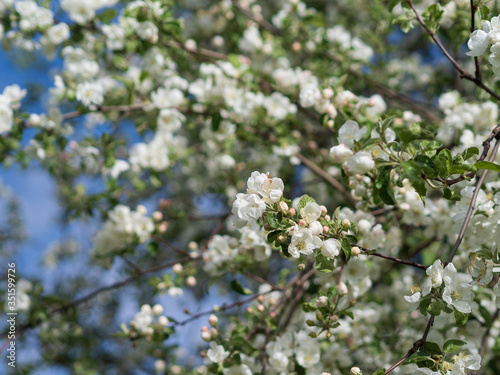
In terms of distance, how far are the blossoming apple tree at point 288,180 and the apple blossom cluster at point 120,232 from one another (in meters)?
0.01

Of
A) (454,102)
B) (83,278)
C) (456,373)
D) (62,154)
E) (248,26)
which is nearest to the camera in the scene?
(456,373)

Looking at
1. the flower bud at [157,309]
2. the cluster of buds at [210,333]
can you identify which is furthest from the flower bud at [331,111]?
the flower bud at [157,309]

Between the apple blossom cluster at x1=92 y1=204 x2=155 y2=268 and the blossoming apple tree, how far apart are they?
Answer: 11 millimetres

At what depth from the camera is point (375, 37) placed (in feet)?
11.5

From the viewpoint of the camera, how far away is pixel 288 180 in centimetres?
367

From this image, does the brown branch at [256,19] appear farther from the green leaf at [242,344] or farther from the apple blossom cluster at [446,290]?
the apple blossom cluster at [446,290]

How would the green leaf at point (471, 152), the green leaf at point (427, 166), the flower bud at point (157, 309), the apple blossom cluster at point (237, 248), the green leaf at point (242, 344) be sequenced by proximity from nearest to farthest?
the green leaf at point (427, 166) < the green leaf at point (471, 152) < the green leaf at point (242, 344) < the apple blossom cluster at point (237, 248) < the flower bud at point (157, 309)

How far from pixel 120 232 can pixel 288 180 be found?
1600mm

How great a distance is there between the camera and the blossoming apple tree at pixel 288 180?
4.41ft

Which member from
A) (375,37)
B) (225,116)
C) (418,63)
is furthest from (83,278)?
(418,63)

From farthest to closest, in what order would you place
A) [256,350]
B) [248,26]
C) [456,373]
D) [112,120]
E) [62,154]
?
[248,26] < [112,120] < [62,154] < [256,350] < [456,373]

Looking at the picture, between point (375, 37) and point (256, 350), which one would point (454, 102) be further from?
point (256, 350)

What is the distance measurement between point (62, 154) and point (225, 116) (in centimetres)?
119

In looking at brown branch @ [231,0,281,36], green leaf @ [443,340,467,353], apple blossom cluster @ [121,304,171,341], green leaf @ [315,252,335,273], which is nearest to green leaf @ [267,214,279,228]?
green leaf @ [315,252,335,273]
